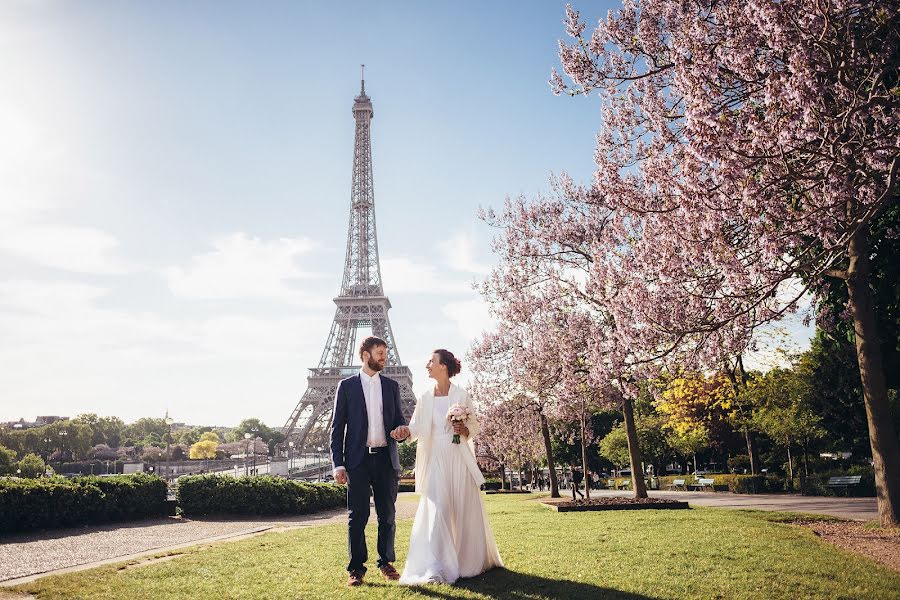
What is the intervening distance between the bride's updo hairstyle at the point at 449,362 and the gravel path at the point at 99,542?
205 inches

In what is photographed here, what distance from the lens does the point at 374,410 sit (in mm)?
6781

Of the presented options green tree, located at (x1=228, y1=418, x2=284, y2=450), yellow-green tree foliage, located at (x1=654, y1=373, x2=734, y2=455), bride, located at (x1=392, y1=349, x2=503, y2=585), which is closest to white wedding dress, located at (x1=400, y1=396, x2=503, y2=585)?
bride, located at (x1=392, y1=349, x2=503, y2=585)

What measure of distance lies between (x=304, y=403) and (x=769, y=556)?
203 ft

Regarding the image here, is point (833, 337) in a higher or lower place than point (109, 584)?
higher

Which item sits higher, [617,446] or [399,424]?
[399,424]

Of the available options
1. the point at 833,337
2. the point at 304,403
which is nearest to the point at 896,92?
the point at 833,337

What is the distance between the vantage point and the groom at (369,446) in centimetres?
652

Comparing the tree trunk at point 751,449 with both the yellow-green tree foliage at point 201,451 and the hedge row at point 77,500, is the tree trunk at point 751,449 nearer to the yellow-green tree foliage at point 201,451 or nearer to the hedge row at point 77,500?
the hedge row at point 77,500

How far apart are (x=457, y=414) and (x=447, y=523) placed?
110cm

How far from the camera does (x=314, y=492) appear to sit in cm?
2206

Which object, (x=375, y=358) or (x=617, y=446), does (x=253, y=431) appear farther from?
(x=375, y=358)

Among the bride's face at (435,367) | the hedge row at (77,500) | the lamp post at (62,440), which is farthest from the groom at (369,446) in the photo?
the lamp post at (62,440)

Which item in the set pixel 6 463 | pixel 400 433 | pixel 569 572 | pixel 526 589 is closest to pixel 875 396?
pixel 569 572

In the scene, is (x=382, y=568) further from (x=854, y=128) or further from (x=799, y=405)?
(x=799, y=405)
